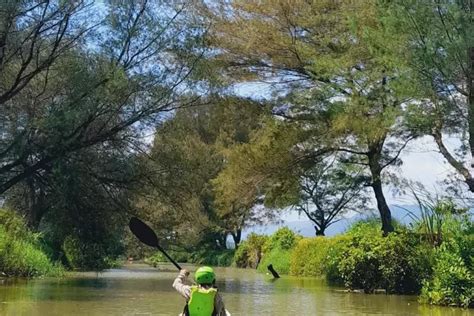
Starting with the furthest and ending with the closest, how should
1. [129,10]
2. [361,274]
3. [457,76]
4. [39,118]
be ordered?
[361,274] < [129,10] < [39,118] < [457,76]

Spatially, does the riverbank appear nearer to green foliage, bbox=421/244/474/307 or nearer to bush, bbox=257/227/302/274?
green foliage, bbox=421/244/474/307

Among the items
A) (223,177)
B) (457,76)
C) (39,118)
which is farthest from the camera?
(223,177)

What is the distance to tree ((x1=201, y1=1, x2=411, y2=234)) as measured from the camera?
1998 cm

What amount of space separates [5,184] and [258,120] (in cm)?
1011

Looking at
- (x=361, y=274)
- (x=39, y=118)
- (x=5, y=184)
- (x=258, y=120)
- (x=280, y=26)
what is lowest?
(x=361, y=274)

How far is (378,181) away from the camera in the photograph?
75.7ft

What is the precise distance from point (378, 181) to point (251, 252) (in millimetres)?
22215

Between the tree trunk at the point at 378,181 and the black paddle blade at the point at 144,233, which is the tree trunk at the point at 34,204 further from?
the tree trunk at the point at 378,181

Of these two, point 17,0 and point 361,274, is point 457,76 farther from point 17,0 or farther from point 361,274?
point 17,0

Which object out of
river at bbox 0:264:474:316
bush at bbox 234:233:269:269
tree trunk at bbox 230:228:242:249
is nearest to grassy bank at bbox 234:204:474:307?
river at bbox 0:264:474:316

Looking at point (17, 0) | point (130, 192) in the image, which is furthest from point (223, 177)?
point (17, 0)

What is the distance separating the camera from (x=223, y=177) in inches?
988

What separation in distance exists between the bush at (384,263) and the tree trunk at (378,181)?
93.5 inches

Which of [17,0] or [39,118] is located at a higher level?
[17,0]
